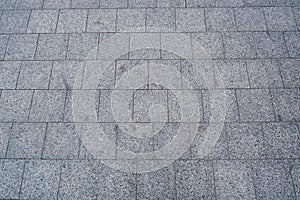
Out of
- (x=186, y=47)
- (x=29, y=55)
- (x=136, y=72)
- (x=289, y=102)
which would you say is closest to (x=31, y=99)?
(x=29, y=55)

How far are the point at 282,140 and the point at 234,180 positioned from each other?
38.3 inches

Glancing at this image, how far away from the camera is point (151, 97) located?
4859 millimetres

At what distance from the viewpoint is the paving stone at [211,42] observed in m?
5.23

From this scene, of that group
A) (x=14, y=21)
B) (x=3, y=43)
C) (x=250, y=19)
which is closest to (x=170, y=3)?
(x=250, y=19)

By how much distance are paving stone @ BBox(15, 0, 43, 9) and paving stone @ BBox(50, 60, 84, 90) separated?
1.41 m

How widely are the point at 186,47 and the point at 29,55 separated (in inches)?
106

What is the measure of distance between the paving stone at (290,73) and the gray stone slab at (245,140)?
961 millimetres

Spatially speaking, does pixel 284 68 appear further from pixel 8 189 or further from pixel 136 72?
pixel 8 189

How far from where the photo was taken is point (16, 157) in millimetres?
4457

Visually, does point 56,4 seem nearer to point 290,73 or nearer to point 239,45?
point 239,45

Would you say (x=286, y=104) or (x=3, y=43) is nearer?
(x=286, y=104)

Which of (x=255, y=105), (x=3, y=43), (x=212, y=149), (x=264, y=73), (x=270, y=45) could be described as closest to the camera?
(x=212, y=149)

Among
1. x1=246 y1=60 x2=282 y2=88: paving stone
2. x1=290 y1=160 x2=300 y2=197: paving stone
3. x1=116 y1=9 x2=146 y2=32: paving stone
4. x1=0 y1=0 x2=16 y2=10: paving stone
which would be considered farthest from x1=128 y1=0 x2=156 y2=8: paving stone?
x1=290 y1=160 x2=300 y2=197: paving stone

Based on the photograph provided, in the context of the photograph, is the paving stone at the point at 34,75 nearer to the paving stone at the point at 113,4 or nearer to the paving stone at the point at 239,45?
the paving stone at the point at 113,4
